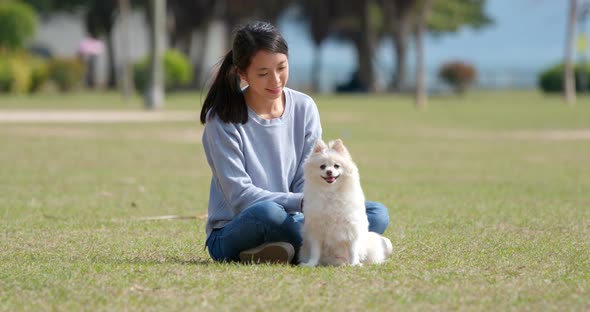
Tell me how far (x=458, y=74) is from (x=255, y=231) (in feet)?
179

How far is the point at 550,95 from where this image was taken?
55.0 metres

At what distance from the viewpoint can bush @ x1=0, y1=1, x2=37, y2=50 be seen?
5231 cm

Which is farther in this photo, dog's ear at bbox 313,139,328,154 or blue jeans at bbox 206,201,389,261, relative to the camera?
blue jeans at bbox 206,201,389,261

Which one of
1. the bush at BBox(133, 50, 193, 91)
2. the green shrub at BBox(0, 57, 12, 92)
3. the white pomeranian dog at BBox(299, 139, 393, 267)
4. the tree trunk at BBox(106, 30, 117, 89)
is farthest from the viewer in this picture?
the tree trunk at BBox(106, 30, 117, 89)

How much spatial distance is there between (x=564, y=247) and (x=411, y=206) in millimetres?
3361

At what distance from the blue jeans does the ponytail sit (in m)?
0.59

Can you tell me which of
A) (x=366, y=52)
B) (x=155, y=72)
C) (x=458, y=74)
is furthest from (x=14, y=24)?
(x=458, y=74)

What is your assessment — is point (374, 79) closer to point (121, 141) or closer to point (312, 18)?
point (312, 18)

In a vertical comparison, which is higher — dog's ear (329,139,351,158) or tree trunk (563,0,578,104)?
dog's ear (329,139,351,158)

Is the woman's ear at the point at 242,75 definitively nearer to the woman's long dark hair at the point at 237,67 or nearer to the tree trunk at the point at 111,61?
the woman's long dark hair at the point at 237,67

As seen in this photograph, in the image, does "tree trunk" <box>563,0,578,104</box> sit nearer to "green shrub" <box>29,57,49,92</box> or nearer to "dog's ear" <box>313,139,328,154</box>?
"green shrub" <box>29,57,49,92</box>

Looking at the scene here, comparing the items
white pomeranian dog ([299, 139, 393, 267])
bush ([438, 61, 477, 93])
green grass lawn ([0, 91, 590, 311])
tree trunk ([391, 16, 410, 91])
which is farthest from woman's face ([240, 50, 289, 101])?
tree trunk ([391, 16, 410, 91])

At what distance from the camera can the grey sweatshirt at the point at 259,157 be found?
6862 millimetres

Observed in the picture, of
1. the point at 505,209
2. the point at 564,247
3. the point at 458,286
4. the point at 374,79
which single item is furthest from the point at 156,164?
the point at 374,79
